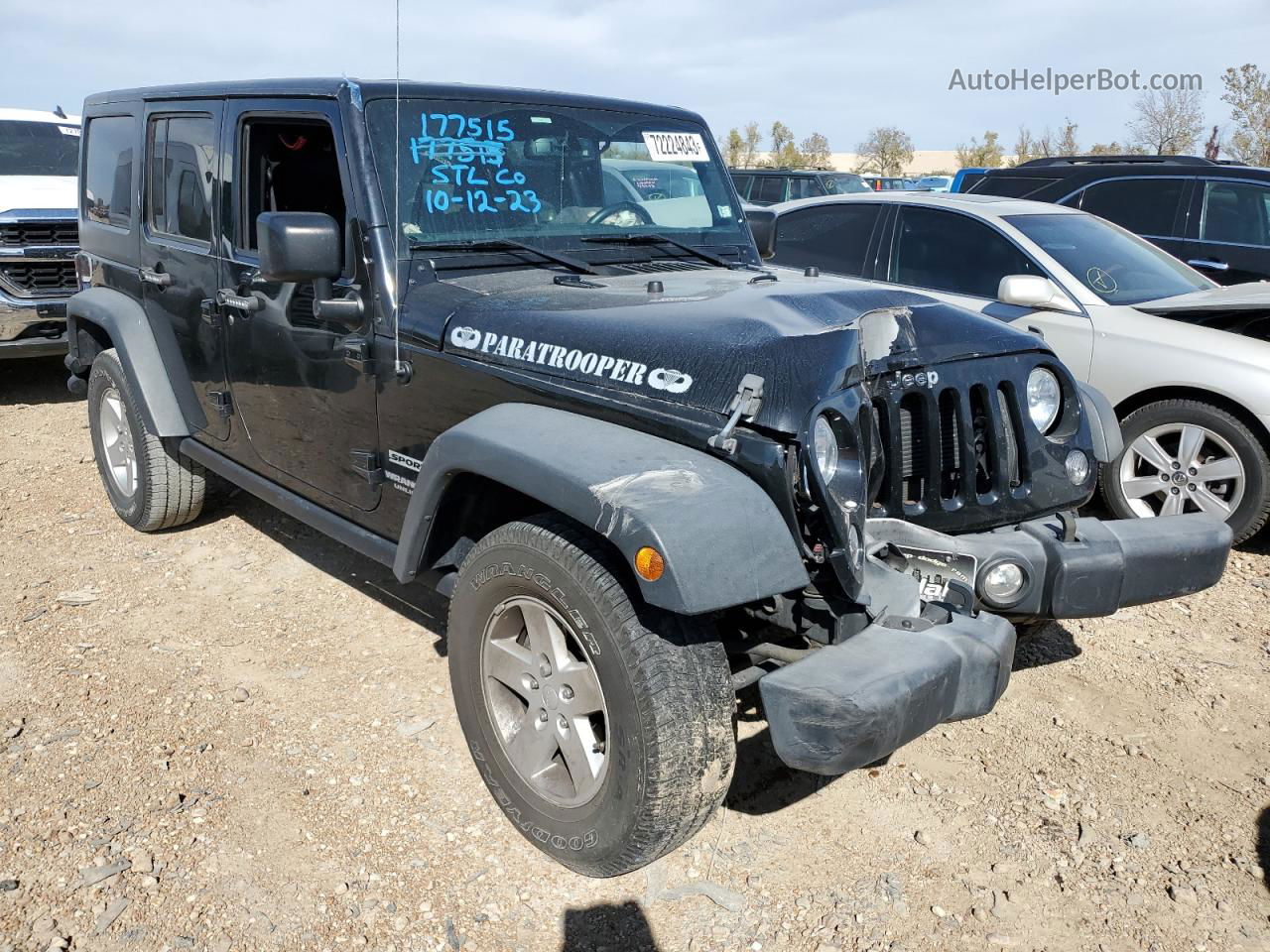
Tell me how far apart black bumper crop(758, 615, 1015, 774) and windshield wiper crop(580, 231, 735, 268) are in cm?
181

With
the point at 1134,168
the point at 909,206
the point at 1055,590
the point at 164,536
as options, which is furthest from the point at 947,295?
the point at 164,536

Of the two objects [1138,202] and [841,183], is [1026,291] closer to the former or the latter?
[1138,202]

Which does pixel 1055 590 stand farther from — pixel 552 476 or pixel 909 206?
pixel 909 206

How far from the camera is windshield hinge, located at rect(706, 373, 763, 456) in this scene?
94.7 inches

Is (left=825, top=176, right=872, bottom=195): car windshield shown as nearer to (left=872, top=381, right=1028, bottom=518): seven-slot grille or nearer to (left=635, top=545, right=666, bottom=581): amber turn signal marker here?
(left=872, top=381, right=1028, bottom=518): seven-slot grille

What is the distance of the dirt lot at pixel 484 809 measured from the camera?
256cm

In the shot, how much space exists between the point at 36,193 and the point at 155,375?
16.3ft

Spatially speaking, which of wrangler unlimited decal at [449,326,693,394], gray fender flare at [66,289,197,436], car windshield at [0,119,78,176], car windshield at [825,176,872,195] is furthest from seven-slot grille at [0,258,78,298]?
car windshield at [825,176,872,195]

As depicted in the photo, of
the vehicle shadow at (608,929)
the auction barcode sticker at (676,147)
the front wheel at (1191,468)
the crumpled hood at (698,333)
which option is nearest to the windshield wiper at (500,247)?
the crumpled hood at (698,333)

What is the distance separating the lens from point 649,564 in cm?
218

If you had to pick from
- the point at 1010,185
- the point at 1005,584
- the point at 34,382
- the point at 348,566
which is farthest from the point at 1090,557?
the point at 34,382

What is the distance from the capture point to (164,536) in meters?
5.13

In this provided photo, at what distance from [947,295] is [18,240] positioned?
6815 mm

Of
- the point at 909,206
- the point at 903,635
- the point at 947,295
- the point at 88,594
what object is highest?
the point at 909,206
